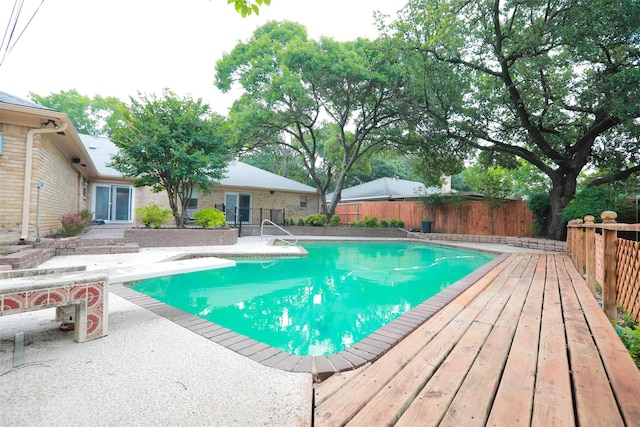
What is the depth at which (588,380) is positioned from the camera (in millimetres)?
1646

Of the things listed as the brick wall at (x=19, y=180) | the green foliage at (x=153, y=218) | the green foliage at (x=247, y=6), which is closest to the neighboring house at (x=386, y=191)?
the green foliage at (x=153, y=218)

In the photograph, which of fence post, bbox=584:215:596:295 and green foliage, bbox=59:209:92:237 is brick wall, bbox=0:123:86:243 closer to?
green foliage, bbox=59:209:92:237

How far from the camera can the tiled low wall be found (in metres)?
2.00

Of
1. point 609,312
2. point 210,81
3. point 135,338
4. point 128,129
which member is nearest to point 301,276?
point 135,338

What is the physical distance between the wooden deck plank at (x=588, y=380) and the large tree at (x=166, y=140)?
8960 millimetres

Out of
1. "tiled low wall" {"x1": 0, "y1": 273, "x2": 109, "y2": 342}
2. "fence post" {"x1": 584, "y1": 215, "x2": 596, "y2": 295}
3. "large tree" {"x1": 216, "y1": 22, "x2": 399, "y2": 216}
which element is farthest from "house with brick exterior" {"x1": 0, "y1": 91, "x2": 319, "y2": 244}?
"fence post" {"x1": 584, "y1": 215, "x2": 596, "y2": 295}

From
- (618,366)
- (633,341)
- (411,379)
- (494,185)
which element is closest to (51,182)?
(411,379)

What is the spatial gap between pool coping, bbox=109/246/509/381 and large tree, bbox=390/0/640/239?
9542 millimetres

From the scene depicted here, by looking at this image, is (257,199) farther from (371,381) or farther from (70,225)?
(371,381)

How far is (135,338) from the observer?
2.46 metres

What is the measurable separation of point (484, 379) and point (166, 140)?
9428 millimetres

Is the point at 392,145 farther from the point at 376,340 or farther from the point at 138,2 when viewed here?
the point at 376,340

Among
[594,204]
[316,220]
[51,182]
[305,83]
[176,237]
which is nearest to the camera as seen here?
[51,182]

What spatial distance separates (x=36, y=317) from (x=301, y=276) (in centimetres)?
430
